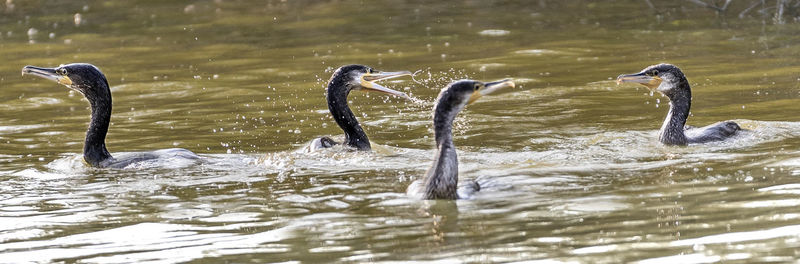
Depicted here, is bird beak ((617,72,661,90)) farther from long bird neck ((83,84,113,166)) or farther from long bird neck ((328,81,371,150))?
long bird neck ((83,84,113,166))

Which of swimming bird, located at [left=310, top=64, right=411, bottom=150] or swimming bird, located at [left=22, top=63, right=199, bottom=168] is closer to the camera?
swimming bird, located at [left=22, top=63, right=199, bottom=168]

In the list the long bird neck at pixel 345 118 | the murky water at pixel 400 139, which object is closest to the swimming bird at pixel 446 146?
the murky water at pixel 400 139

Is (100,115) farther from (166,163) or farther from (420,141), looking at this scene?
(420,141)

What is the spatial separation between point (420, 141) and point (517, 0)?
13.1 metres

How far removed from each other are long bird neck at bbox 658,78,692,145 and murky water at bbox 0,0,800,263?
23 cm

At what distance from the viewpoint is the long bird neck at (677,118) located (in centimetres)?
1139

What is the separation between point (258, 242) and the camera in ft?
25.5

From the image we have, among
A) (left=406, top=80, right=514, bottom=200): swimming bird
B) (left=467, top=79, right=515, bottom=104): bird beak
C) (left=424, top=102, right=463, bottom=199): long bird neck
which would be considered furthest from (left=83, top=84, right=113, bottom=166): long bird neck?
(left=467, top=79, right=515, bottom=104): bird beak

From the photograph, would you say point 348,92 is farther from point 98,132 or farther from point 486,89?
point 486,89

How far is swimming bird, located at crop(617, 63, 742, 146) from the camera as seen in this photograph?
11336 mm

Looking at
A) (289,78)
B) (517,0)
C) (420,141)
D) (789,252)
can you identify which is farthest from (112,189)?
(517,0)

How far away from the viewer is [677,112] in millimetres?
11625

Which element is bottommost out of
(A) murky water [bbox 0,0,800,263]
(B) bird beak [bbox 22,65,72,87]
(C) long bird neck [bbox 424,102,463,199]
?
(A) murky water [bbox 0,0,800,263]

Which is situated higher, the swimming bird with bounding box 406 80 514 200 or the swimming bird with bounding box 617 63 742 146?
the swimming bird with bounding box 406 80 514 200
